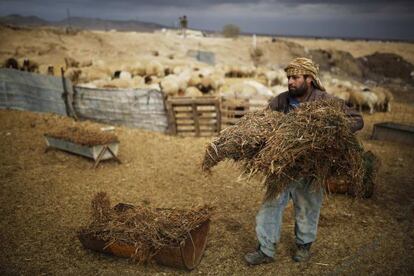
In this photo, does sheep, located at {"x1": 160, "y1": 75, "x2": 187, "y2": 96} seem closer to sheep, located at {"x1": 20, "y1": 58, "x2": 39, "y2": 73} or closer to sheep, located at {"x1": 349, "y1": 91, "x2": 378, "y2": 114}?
sheep, located at {"x1": 349, "y1": 91, "x2": 378, "y2": 114}

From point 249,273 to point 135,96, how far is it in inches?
326

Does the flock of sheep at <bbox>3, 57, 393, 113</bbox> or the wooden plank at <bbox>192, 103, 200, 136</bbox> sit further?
the flock of sheep at <bbox>3, 57, 393, 113</bbox>

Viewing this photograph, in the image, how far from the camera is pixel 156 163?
9141 mm

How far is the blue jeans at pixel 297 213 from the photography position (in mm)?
4277

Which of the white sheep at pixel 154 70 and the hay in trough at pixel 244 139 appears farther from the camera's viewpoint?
the white sheep at pixel 154 70

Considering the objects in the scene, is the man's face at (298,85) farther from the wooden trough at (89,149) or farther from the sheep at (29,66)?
the sheep at (29,66)

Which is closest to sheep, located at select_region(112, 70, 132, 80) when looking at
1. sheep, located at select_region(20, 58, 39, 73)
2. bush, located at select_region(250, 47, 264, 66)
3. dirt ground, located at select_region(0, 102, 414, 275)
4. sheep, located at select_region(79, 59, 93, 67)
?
sheep, located at select_region(20, 58, 39, 73)

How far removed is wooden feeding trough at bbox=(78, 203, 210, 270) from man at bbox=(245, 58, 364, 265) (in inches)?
28.6

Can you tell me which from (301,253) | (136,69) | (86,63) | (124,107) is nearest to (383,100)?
(124,107)

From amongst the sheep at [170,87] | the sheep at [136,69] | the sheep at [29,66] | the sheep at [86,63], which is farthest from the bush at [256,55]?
the sheep at [170,87]

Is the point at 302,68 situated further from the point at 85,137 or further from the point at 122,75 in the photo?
the point at 122,75

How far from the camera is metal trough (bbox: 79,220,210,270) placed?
4346 mm

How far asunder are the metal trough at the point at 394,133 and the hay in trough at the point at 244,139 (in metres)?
8.44

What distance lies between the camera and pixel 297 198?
441cm
